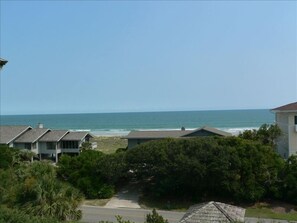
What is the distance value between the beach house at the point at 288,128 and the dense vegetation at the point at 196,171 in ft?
24.5

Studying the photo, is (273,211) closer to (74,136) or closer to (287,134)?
(287,134)

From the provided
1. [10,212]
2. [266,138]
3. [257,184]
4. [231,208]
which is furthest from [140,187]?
[10,212]

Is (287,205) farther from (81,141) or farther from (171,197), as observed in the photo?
(81,141)

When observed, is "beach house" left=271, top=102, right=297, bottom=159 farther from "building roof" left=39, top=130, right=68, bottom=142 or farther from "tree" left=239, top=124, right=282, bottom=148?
"building roof" left=39, top=130, right=68, bottom=142

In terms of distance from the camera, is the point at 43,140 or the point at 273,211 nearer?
the point at 273,211

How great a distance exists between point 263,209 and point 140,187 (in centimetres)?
1166

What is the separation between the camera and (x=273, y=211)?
32000 mm

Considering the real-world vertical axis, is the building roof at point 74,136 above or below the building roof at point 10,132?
below

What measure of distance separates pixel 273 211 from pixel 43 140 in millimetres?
35293

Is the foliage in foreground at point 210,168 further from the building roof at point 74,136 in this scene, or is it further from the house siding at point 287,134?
the building roof at point 74,136

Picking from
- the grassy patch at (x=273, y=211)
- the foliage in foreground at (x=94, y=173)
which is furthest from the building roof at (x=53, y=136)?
the grassy patch at (x=273, y=211)

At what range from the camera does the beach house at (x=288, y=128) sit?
4256 cm

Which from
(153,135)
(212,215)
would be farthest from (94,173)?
(212,215)

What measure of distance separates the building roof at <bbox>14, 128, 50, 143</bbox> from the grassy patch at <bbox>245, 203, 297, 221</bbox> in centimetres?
3381
